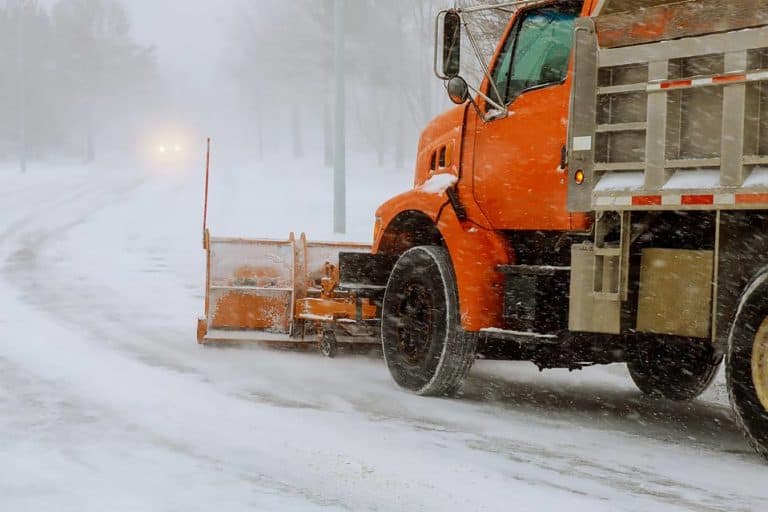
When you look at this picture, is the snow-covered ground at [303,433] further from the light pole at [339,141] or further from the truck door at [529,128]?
the light pole at [339,141]

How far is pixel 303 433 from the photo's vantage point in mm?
6430

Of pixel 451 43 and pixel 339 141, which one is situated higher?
pixel 339 141

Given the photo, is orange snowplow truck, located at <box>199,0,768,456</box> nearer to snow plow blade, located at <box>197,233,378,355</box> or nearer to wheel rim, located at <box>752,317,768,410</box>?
wheel rim, located at <box>752,317,768,410</box>

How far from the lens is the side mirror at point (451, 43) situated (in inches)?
286

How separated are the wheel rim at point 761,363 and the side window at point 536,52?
2222mm

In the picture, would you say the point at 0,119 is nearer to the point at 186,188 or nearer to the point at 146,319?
the point at 186,188

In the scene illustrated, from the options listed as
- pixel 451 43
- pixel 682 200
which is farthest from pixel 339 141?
pixel 682 200

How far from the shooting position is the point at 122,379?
8148mm

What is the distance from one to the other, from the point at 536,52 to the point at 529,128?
0.56 m

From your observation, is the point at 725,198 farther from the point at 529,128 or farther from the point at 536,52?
the point at 536,52

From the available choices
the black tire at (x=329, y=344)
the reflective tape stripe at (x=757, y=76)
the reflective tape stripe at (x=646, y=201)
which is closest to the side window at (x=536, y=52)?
the reflective tape stripe at (x=646, y=201)

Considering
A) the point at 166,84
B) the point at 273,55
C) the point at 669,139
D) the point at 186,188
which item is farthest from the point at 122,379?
the point at 166,84

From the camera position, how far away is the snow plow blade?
992 cm

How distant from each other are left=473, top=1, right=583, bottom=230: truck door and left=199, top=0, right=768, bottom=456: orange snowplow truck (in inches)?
0.5
